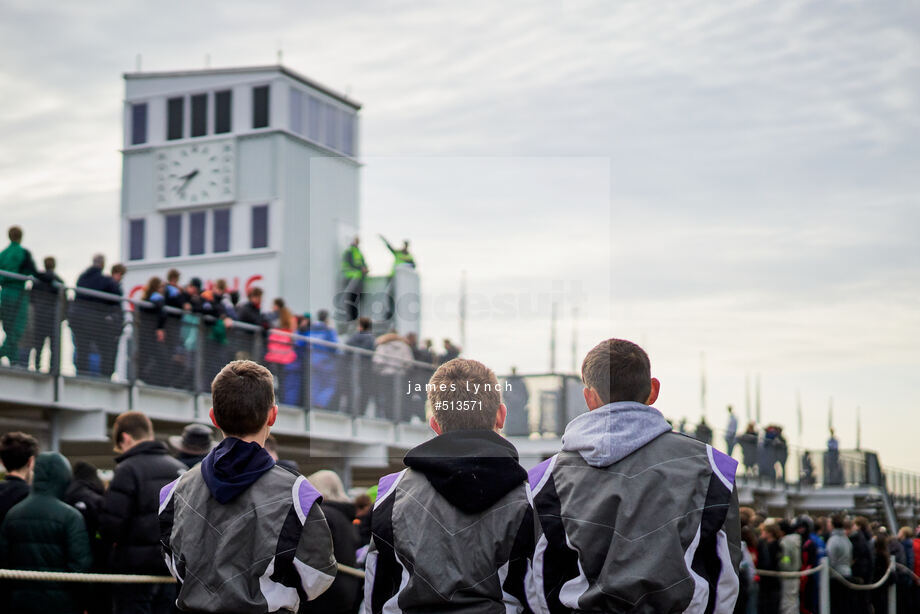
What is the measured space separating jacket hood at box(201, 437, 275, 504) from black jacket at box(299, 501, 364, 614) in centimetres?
355

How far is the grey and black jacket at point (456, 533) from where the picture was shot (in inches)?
173

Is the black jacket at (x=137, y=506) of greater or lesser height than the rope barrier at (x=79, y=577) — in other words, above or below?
above

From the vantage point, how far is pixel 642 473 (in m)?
4.41

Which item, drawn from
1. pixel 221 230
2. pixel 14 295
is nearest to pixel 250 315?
pixel 14 295

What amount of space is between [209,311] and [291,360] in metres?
2.00

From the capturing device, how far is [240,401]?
187 inches

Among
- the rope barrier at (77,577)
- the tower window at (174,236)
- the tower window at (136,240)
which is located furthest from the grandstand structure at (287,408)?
the tower window at (136,240)

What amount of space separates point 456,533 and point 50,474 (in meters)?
4.10

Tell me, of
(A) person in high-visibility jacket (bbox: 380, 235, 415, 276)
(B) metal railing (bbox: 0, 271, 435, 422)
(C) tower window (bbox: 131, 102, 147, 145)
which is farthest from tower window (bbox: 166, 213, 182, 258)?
(A) person in high-visibility jacket (bbox: 380, 235, 415, 276)

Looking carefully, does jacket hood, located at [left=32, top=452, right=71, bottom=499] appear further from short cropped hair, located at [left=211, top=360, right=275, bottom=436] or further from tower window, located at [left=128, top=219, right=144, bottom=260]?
tower window, located at [left=128, top=219, right=144, bottom=260]

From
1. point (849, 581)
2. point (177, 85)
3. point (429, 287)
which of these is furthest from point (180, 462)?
point (177, 85)

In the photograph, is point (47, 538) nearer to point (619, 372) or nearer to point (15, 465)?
point (15, 465)

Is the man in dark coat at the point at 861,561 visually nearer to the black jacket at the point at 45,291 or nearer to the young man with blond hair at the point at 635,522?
the black jacket at the point at 45,291

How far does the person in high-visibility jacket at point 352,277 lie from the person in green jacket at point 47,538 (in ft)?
33.0
